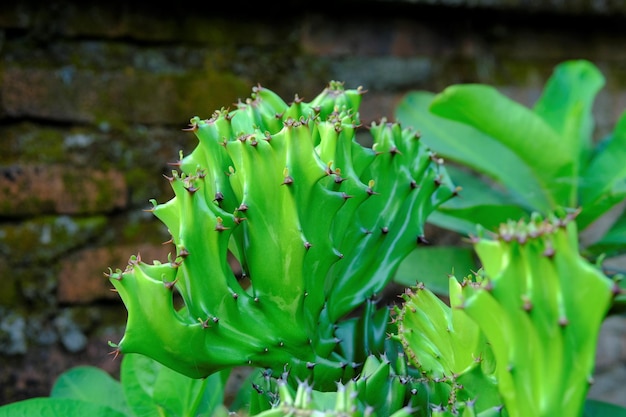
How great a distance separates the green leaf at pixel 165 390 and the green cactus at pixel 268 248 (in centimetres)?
16

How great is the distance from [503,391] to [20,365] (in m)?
0.95

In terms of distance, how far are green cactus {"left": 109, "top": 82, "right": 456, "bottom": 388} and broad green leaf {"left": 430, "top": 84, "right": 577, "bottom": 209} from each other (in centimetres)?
53

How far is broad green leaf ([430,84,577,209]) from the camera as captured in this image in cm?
108

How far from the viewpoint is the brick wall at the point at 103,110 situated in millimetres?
1130

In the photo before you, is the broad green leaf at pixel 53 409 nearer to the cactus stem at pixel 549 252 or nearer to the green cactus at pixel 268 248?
the green cactus at pixel 268 248

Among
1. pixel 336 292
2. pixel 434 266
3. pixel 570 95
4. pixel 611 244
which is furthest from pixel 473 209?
pixel 336 292

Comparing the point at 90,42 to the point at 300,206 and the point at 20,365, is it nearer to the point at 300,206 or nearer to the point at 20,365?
the point at 20,365

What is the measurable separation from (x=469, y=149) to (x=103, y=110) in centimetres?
64

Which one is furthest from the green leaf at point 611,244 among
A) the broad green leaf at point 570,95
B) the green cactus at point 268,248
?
the green cactus at point 268,248

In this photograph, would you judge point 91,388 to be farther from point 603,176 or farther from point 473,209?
point 603,176

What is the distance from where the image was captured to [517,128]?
1.14 metres

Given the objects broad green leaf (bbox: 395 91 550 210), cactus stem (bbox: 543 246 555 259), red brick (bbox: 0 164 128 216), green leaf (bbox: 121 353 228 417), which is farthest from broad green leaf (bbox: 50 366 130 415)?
broad green leaf (bbox: 395 91 550 210)

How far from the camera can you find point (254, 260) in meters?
0.51

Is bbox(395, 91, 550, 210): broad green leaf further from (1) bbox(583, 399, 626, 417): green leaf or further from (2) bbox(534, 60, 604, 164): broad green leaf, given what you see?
(1) bbox(583, 399, 626, 417): green leaf
